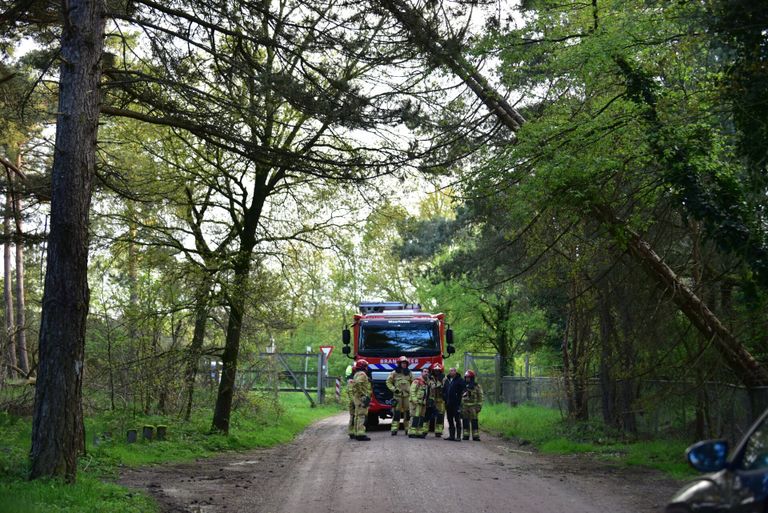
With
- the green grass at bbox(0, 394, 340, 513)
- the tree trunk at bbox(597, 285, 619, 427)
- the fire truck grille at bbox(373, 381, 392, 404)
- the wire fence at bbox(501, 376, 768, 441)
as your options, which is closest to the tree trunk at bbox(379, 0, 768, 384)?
the wire fence at bbox(501, 376, 768, 441)

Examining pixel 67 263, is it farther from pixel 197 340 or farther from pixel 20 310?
pixel 20 310

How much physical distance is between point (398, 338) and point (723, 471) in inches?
857

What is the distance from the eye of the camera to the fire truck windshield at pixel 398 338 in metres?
26.3

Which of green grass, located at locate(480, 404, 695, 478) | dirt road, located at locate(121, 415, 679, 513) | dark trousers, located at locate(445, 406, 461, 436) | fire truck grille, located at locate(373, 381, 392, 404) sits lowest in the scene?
dirt road, located at locate(121, 415, 679, 513)

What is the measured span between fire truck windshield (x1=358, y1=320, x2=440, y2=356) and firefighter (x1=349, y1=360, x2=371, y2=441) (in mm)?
4783

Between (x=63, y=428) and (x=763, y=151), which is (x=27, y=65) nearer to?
(x=63, y=428)

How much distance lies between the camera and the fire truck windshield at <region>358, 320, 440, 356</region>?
26.3 m

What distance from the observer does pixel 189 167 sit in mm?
20000

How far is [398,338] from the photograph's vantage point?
26.4 metres

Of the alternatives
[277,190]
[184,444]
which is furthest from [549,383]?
[184,444]

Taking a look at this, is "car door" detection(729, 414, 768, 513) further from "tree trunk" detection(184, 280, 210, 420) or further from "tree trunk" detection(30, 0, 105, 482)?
"tree trunk" detection(184, 280, 210, 420)

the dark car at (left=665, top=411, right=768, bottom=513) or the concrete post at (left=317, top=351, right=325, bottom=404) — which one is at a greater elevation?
the concrete post at (left=317, top=351, right=325, bottom=404)

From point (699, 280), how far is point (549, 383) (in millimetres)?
11262

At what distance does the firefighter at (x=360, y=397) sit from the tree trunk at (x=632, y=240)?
24.1 feet
